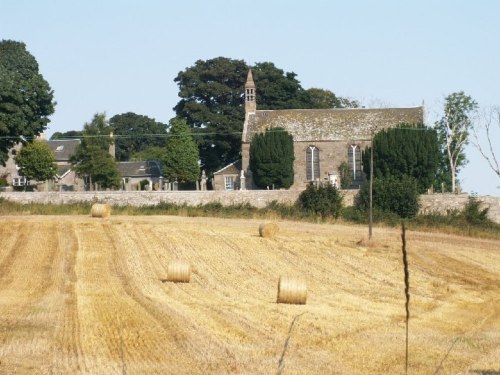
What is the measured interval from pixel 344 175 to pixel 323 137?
401 cm

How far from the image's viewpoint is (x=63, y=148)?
395ft

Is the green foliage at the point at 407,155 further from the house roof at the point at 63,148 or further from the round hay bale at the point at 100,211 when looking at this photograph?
the house roof at the point at 63,148

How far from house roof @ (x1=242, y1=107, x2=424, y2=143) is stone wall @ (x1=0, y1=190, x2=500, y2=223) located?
54.6 ft

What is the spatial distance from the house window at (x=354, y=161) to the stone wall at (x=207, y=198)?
15.0m

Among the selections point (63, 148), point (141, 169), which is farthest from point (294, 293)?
point (63, 148)

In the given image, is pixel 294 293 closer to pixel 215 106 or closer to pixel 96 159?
pixel 96 159

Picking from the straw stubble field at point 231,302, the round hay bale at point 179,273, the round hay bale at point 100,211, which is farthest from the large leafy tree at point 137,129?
the round hay bale at point 179,273

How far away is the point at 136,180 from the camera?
113188 mm

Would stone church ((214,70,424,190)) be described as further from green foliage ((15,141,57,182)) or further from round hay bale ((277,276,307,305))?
round hay bale ((277,276,307,305))

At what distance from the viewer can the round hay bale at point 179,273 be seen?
33094mm

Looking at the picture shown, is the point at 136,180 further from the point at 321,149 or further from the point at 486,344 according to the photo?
the point at 486,344

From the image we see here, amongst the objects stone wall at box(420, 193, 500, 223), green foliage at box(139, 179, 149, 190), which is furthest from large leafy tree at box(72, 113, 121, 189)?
stone wall at box(420, 193, 500, 223)

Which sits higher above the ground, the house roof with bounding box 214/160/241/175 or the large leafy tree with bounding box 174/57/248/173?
the large leafy tree with bounding box 174/57/248/173

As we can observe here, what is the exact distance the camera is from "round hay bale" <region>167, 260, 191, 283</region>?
109 feet
